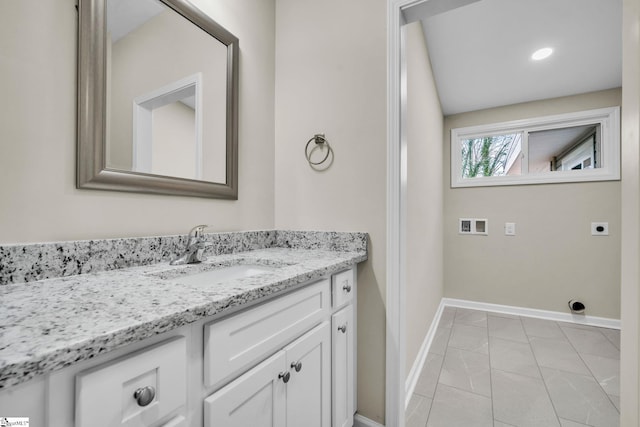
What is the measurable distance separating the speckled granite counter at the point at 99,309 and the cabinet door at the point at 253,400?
0.65 feet

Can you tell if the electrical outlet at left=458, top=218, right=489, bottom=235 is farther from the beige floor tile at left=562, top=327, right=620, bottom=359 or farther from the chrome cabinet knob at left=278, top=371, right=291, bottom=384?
the chrome cabinet knob at left=278, top=371, right=291, bottom=384

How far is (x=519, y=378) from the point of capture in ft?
6.05

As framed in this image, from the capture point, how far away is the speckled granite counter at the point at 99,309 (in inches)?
15.1

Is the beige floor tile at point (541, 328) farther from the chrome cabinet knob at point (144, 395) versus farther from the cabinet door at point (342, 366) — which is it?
the chrome cabinet knob at point (144, 395)

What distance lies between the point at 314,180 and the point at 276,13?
42.9 inches

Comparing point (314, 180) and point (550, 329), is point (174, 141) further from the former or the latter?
point (550, 329)

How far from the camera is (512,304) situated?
10.3 feet

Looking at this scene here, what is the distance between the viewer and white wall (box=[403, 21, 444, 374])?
171 centimetres

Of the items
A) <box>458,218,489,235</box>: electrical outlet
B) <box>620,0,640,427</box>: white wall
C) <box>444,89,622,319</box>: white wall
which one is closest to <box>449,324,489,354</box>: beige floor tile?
<box>444,89,622,319</box>: white wall

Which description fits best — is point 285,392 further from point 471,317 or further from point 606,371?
point 471,317

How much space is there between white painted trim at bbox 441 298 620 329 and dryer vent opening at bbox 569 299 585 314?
0.05 meters

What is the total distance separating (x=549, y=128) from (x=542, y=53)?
1133 mm

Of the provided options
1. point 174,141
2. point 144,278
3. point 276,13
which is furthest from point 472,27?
point 144,278

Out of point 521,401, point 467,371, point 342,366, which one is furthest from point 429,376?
point 342,366
